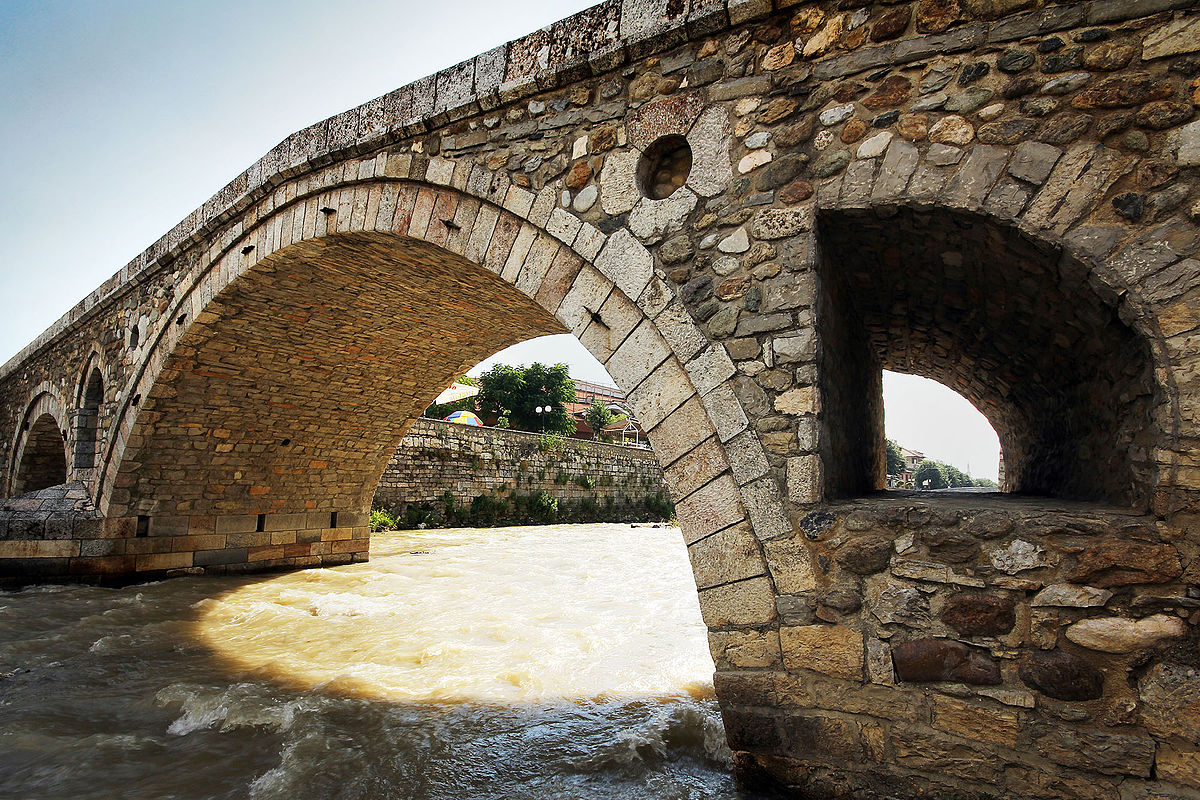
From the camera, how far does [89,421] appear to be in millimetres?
8086

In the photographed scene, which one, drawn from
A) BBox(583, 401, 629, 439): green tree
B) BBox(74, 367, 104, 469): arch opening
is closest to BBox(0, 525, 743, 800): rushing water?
BBox(74, 367, 104, 469): arch opening

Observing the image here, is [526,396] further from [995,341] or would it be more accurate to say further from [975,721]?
[975,721]

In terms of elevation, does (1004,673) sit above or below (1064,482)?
below

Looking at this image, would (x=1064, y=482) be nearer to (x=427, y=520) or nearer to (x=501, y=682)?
(x=501, y=682)

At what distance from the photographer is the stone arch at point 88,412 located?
7.86m

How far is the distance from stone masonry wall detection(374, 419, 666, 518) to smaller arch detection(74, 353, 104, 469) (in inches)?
202

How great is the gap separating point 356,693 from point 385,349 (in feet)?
12.8

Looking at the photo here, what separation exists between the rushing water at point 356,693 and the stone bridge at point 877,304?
3.25ft

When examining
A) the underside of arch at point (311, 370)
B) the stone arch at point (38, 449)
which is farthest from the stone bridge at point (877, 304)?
the stone arch at point (38, 449)

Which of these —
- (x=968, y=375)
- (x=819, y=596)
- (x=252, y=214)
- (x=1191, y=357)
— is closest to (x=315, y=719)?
(x=819, y=596)

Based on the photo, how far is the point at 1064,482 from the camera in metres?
3.62

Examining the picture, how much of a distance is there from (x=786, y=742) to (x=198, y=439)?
723cm

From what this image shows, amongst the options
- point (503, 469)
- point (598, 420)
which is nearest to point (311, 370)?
point (503, 469)

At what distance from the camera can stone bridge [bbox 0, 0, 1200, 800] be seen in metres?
2.11
